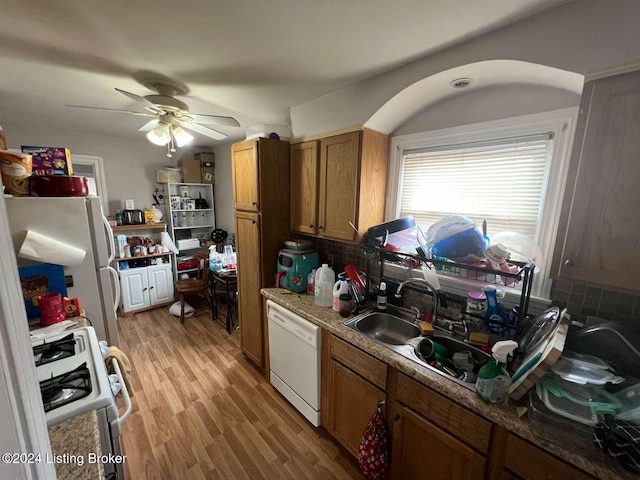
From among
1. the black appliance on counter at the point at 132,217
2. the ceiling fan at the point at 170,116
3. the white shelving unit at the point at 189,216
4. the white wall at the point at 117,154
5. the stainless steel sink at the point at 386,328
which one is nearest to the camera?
Result: the stainless steel sink at the point at 386,328

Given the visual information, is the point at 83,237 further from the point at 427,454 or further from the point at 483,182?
the point at 483,182

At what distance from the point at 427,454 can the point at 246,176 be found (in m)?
2.10

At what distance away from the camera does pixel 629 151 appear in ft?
2.93

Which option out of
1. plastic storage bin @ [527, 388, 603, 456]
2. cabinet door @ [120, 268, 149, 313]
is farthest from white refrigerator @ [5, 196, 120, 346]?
plastic storage bin @ [527, 388, 603, 456]

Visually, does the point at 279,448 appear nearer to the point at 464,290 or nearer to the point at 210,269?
the point at 464,290

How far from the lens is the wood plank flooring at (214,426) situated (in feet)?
5.23

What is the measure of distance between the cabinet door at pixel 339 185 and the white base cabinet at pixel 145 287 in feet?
9.22

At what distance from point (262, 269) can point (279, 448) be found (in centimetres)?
123

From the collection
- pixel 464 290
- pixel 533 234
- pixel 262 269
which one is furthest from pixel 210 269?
pixel 533 234

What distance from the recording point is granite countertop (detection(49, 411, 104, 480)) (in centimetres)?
72

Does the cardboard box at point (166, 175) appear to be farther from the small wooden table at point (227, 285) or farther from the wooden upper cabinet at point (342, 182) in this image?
the wooden upper cabinet at point (342, 182)

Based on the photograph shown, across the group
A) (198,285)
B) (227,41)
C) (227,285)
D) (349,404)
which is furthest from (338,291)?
(198,285)

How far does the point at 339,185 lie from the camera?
6.05 feet

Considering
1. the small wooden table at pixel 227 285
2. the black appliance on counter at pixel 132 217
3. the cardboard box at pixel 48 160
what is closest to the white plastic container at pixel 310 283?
the small wooden table at pixel 227 285
